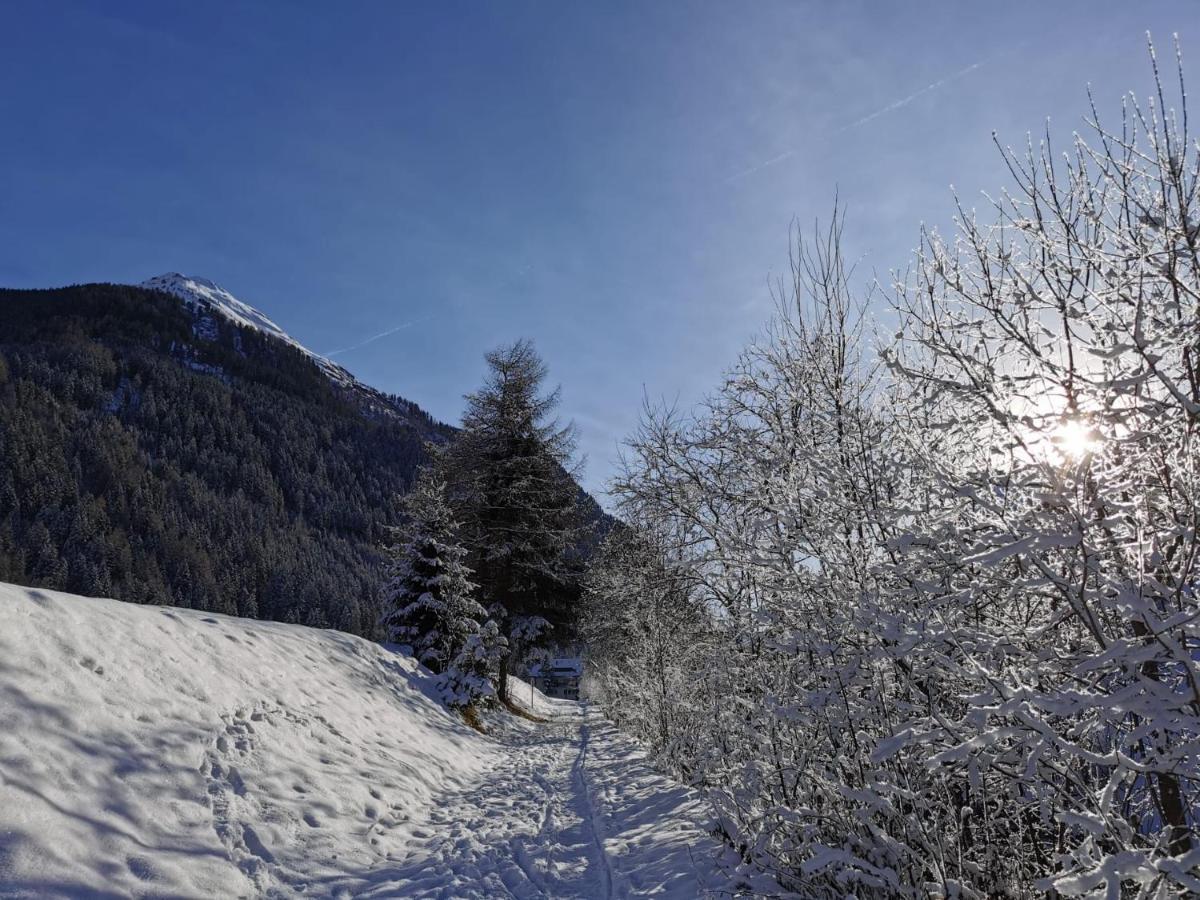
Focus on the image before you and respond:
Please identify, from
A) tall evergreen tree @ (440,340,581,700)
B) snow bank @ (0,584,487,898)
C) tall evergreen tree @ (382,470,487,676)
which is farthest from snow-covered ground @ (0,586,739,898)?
tall evergreen tree @ (440,340,581,700)

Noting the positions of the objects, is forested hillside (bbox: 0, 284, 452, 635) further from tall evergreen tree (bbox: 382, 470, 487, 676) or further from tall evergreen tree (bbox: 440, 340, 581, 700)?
tall evergreen tree (bbox: 382, 470, 487, 676)

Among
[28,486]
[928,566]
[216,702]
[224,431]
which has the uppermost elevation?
[224,431]

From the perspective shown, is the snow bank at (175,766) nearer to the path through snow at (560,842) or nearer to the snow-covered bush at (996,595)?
the path through snow at (560,842)

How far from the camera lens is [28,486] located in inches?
3371

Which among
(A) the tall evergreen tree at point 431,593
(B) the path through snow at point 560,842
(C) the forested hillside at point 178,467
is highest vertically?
(C) the forested hillside at point 178,467

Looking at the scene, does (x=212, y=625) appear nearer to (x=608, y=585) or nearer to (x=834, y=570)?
(x=834, y=570)

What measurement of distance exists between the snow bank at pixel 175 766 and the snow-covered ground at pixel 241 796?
0.7 inches

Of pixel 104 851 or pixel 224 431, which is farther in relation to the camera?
pixel 224 431

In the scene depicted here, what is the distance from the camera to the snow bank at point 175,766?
12.7ft

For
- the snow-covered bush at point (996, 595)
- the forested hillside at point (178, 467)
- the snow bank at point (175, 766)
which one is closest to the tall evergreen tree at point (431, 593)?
the snow bank at point (175, 766)

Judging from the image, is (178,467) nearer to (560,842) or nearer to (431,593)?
(431,593)

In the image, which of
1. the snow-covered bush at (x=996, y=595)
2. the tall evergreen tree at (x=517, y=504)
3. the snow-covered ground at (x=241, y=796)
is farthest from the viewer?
the tall evergreen tree at (x=517, y=504)

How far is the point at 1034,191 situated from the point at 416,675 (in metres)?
13.6

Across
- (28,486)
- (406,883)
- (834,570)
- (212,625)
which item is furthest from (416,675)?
(28,486)
